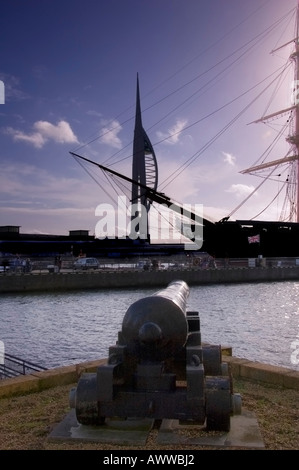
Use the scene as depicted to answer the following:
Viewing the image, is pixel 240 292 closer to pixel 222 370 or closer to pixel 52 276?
pixel 52 276

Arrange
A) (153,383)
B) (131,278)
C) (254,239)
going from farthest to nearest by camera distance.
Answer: (254,239)
(131,278)
(153,383)

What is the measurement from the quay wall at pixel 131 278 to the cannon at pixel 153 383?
98.5 feet

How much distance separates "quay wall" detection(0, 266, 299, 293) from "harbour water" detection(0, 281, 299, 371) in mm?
1303

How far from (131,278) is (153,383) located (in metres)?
34.5

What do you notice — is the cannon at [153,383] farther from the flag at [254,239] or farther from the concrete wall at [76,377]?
the flag at [254,239]

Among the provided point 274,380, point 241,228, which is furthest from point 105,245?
point 274,380

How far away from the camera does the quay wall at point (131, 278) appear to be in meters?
34.0

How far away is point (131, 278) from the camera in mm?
39094

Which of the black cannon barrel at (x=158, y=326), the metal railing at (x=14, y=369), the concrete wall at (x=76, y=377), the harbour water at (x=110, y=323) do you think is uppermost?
the black cannon barrel at (x=158, y=326)

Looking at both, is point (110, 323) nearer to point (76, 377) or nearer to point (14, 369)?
point (14, 369)

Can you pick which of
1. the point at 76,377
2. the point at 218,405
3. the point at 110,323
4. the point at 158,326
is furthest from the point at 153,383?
the point at 110,323

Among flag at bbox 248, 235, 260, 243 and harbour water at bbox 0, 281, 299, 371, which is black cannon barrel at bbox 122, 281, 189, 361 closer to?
harbour water at bbox 0, 281, 299, 371

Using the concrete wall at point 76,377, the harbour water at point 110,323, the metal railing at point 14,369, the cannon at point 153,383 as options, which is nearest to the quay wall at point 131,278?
the harbour water at point 110,323

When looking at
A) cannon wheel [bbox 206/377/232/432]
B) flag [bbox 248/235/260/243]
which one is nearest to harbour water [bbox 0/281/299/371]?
cannon wheel [bbox 206/377/232/432]
